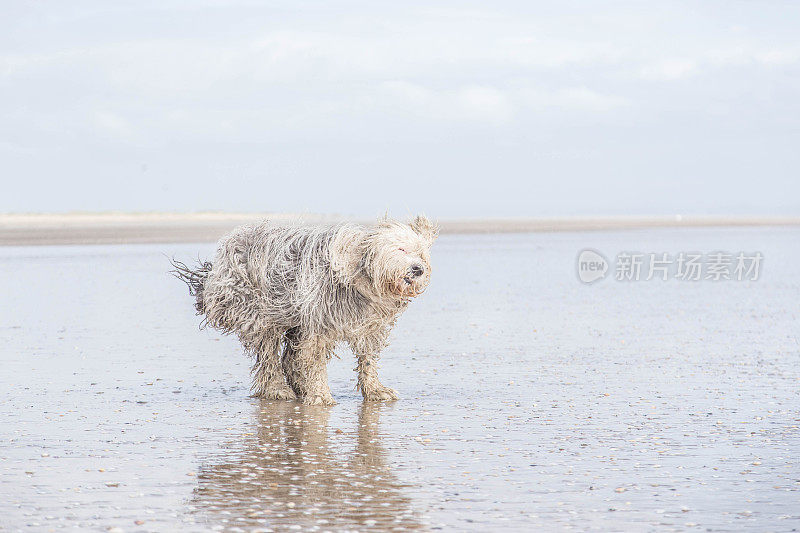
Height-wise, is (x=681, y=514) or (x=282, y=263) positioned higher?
(x=282, y=263)

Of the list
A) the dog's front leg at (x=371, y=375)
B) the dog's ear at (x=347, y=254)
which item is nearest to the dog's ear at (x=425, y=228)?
the dog's ear at (x=347, y=254)

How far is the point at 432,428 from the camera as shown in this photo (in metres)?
8.86

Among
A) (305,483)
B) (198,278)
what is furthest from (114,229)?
(305,483)

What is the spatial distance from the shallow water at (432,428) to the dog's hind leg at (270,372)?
0.28 meters

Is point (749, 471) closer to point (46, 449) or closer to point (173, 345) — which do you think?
point (46, 449)

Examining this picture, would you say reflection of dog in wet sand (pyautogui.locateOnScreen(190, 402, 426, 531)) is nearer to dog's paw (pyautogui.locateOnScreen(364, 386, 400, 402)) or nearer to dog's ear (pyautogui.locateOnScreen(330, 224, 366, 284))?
dog's paw (pyautogui.locateOnScreen(364, 386, 400, 402))

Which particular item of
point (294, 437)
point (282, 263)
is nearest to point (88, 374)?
point (282, 263)

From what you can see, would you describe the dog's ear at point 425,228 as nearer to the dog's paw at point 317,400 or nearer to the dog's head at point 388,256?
the dog's head at point 388,256

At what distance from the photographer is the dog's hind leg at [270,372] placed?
1024 cm

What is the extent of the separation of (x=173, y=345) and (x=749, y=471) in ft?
27.3

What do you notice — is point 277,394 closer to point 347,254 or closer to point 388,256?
point 347,254

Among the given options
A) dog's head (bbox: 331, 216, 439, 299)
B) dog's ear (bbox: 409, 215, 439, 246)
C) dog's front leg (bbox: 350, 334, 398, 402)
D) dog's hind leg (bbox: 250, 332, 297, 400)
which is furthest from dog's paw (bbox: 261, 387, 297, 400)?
dog's ear (bbox: 409, 215, 439, 246)

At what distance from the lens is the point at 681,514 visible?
20.8 ft

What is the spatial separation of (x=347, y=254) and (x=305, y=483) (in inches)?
113
